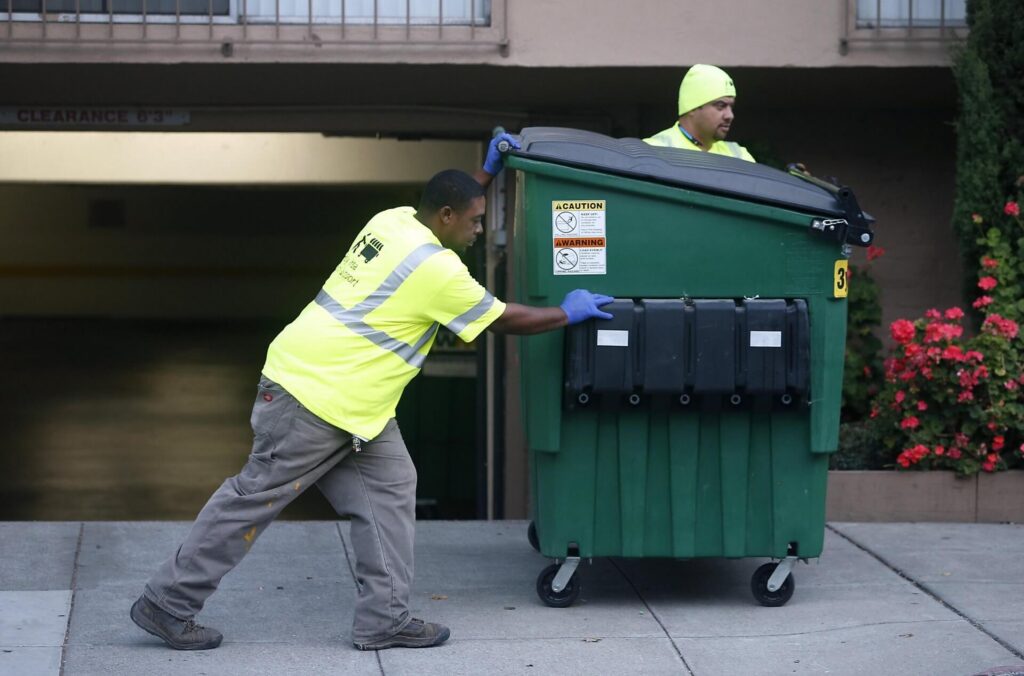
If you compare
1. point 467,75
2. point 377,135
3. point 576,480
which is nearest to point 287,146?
point 377,135

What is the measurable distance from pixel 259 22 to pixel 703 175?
344 centimetres

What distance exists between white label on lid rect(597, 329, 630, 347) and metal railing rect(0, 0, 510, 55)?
2949 mm

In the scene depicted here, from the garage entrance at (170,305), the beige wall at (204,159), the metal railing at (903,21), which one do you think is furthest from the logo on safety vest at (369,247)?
the beige wall at (204,159)

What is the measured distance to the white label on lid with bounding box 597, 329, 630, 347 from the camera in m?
4.89

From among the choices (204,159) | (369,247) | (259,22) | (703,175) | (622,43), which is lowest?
(369,247)

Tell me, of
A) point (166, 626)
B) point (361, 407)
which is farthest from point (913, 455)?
point (166, 626)

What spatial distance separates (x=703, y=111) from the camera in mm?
5637

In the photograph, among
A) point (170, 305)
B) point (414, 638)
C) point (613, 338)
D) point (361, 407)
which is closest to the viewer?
point (361, 407)

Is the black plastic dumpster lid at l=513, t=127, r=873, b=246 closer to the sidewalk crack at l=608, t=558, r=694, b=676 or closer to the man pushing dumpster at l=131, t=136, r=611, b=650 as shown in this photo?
the man pushing dumpster at l=131, t=136, r=611, b=650

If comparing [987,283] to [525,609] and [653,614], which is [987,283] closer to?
[653,614]

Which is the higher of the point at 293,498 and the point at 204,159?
the point at 204,159

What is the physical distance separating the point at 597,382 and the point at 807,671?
1.14 m

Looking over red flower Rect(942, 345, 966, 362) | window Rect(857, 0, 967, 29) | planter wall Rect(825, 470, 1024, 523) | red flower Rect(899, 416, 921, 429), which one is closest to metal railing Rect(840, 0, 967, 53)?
window Rect(857, 0, 967, 29)

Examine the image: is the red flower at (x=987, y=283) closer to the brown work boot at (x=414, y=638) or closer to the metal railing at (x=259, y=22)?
the metal railing at (x=259, y=22)
